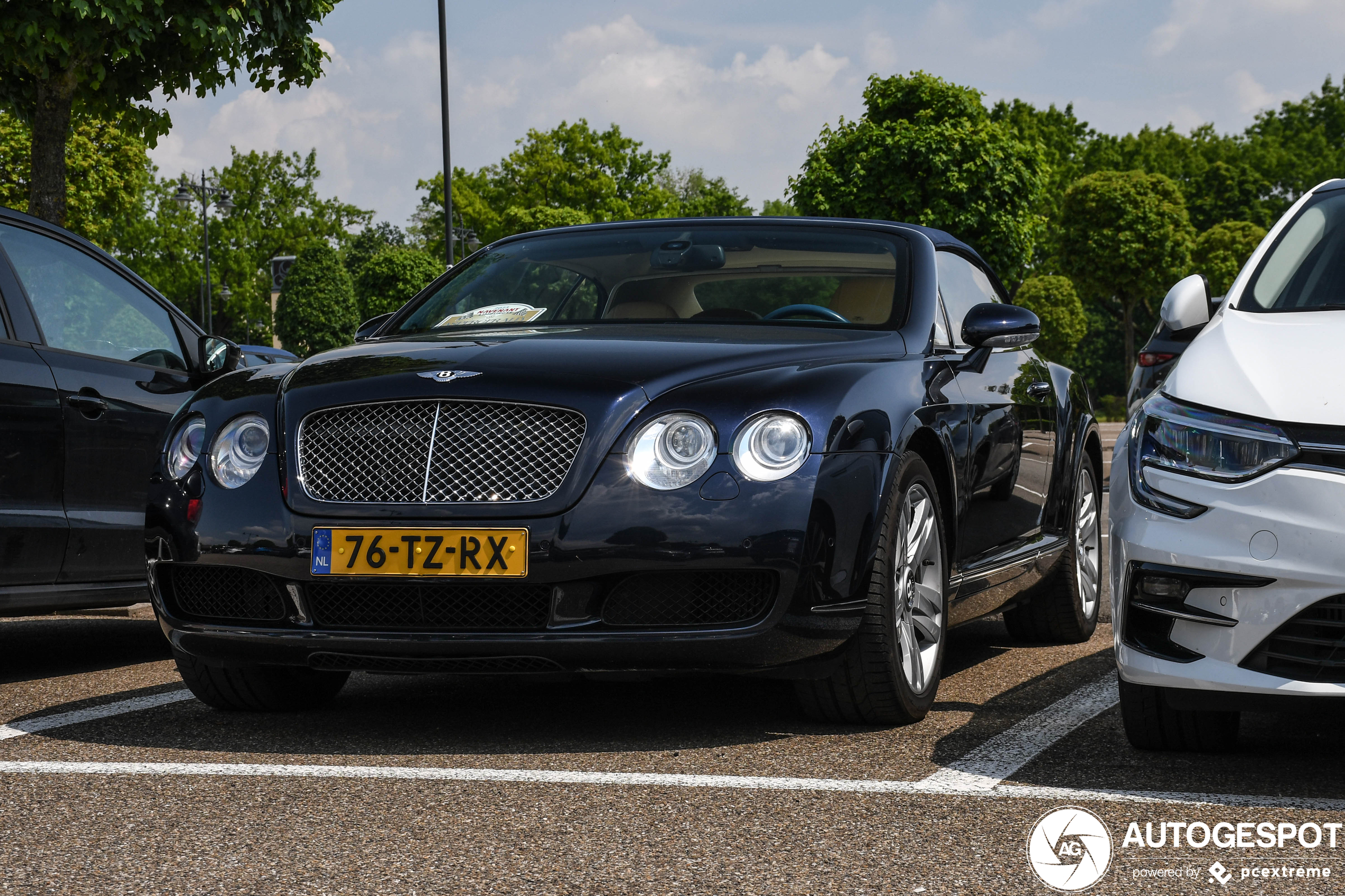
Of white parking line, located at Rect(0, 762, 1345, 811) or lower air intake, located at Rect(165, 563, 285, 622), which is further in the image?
lower air intake, located at Rect(165, 563, 285, 622)

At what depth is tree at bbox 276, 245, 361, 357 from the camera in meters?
62.7

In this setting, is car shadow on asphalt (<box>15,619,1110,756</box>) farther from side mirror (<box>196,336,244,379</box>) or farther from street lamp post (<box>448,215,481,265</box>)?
street lamp post (<box>448,215,481,265</box>)

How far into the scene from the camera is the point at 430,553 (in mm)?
4098

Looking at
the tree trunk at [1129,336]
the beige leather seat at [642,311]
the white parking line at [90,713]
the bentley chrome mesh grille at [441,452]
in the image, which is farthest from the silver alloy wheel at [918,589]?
the tree trunk at [1129,336]

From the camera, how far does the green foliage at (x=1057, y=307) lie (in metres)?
64.8

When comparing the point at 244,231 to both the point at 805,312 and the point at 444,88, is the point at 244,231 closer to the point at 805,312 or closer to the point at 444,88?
the point at 444,88

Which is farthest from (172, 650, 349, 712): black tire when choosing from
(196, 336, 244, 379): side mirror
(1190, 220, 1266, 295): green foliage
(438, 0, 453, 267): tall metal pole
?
(1190, 220, 1266, 295): green foliage

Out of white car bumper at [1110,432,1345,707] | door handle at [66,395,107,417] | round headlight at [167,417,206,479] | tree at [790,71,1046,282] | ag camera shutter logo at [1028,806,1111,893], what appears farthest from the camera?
tree at [790,71,1046,282]

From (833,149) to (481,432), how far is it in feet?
112

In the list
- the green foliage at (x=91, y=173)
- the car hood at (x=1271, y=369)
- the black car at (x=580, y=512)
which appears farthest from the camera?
the green foliage at (x=91, y=173)

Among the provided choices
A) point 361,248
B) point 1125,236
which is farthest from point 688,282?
point 361,248

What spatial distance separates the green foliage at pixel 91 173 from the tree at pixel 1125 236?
26712 millimetres

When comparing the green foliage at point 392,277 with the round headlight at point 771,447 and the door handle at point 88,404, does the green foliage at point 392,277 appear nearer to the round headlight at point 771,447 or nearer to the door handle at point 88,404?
the door handle at point 88,404

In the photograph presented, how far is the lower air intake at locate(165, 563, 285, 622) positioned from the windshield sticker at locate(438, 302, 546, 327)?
52.0 inches
